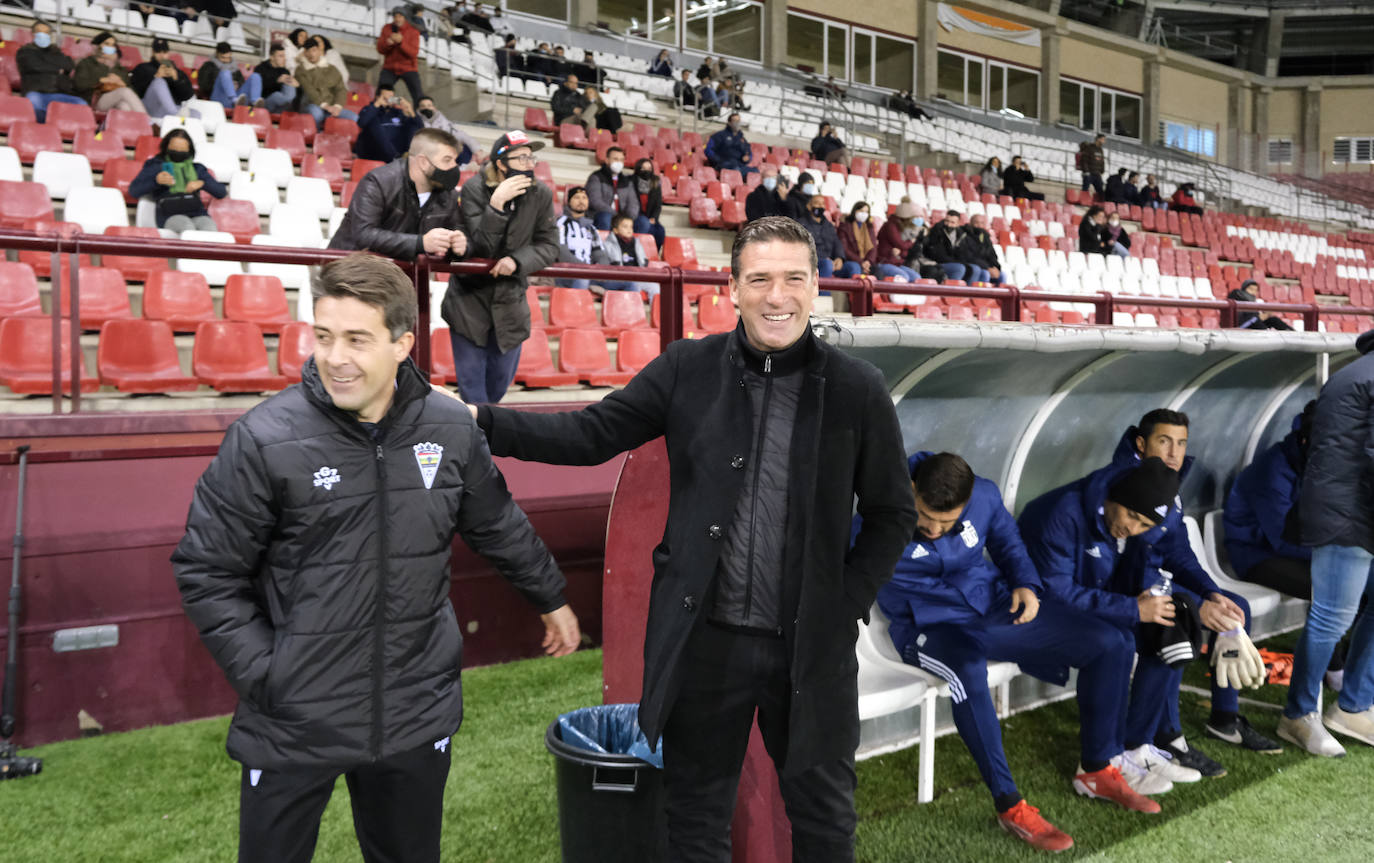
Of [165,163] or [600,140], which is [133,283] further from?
[600,140]

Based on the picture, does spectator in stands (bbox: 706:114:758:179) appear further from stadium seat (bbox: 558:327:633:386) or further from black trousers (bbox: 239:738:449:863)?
black trousers (bbox: 239:738:449:863)

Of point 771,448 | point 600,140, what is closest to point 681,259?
point 600,140

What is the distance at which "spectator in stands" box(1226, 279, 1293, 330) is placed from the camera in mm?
6781

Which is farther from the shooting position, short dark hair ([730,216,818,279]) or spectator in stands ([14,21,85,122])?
spectator in stands ([14,21,85,122])

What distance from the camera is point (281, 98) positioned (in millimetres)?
10859

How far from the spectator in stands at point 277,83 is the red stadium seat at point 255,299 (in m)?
5.62

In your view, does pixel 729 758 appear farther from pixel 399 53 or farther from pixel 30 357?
pixel 399 53

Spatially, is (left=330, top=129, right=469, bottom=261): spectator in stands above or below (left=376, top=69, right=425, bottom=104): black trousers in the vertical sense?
below

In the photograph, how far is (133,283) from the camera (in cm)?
661

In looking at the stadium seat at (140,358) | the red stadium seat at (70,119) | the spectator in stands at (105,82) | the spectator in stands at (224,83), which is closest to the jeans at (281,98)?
the spectator in stands at (224,83)

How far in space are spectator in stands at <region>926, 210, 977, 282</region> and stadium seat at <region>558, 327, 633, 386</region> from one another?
18.6 ft

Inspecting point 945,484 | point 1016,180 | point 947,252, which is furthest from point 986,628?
point 1016,180

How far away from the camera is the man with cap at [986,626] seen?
350cm

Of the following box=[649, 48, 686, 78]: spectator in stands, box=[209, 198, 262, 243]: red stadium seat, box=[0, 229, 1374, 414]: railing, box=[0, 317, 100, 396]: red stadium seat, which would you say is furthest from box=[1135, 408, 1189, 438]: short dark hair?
box=[649, 48, 686, 78]: spectator in stands
